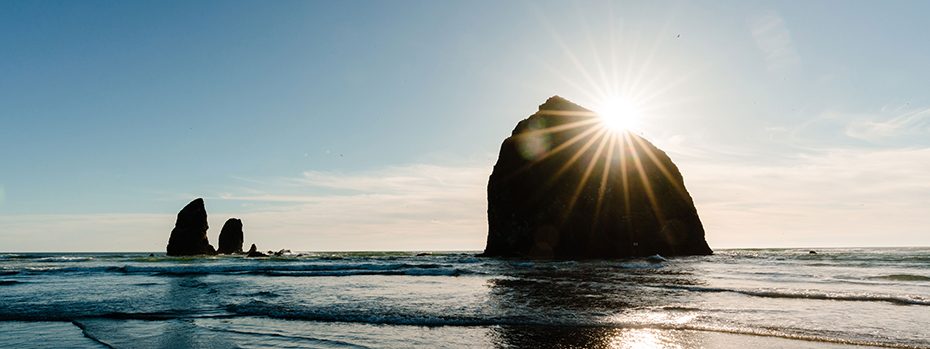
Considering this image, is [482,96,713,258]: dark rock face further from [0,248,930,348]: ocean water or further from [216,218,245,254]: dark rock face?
[216,218,245,254]: dark rock face

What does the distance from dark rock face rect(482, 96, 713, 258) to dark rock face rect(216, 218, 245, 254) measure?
201 ft

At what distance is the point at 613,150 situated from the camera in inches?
2653

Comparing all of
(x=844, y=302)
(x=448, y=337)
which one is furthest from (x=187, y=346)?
(x=844, y=302)

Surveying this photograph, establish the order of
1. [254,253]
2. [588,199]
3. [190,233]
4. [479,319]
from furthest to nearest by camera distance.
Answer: [190,233], [254,253], [588,199], [479,319]

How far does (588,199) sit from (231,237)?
7802 cm

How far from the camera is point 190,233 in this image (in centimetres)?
8044

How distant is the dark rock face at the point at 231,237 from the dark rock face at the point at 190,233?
12.9 metres

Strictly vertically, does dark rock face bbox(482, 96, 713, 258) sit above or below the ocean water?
above

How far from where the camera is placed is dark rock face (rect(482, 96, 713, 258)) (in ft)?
200

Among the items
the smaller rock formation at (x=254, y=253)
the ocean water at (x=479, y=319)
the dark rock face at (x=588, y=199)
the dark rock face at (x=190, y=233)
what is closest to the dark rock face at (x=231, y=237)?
the dark rock face at (x=190, y=233)

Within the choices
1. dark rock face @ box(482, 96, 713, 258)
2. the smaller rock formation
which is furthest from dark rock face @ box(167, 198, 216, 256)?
dark rock face @ box(482, 96, 713, 258)

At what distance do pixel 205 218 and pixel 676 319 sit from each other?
91.3 meters

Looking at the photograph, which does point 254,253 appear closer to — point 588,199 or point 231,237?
point 231,237

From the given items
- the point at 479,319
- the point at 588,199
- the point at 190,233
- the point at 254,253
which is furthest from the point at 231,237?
the point at 479,319
